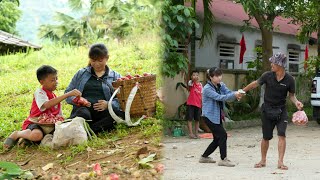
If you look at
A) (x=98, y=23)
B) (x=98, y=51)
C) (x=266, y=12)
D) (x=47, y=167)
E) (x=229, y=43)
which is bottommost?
(x=47, y=167)

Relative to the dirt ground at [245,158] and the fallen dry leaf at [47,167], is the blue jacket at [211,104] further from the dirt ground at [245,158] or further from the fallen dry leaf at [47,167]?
the fallen dry leaf at [47,167]

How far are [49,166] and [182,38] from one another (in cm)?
162

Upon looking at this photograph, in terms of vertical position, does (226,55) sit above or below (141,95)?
above

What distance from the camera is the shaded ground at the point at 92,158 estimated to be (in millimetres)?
3587

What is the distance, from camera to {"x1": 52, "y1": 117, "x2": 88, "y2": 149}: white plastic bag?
4379 millimetres

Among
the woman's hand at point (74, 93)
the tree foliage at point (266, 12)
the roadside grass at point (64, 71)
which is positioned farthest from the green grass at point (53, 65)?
the tree foliage at point (266, 12)

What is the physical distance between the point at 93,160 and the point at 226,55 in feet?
28.9

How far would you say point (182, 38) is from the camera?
15.3 ft

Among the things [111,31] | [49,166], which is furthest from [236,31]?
[49,166]

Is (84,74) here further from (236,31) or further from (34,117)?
(236,31)

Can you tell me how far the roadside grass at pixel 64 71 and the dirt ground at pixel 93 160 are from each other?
61 mm

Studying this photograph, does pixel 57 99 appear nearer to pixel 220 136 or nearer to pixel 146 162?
pixel 146 162

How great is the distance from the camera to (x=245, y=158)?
551 centimetres

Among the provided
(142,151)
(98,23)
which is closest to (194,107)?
(142,151)
